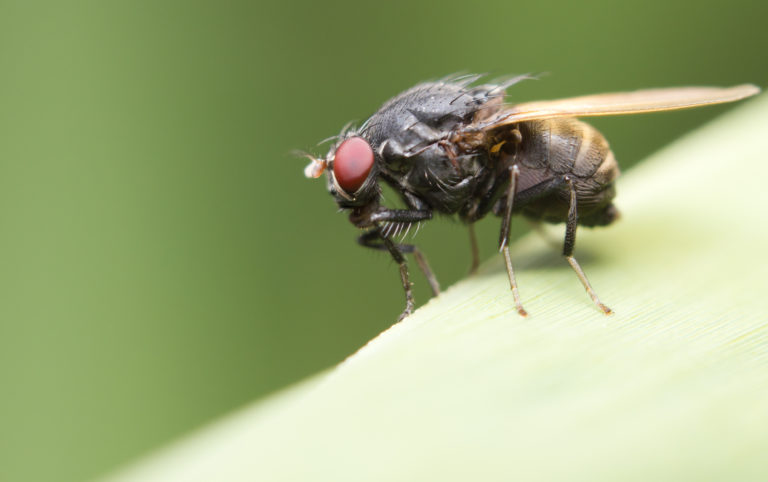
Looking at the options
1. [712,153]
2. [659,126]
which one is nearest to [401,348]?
[712,153]

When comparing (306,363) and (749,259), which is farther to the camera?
(306,363)

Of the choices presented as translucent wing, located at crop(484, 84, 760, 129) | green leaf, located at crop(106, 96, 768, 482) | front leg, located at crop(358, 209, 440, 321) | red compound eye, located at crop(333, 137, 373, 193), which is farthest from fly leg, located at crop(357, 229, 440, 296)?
green leaf, located at crop(106, 96, 768, 482)

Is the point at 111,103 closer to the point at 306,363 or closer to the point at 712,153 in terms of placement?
the point at 306,363

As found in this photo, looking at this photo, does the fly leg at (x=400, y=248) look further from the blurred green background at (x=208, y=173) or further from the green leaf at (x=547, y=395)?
the green leaf at (x=547, y=395)

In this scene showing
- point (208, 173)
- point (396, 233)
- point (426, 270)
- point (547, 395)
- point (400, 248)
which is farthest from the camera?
point (208, 173)

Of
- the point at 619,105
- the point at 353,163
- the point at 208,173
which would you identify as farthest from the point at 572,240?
the point at 208,173

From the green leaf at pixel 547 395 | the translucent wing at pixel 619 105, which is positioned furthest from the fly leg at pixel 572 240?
the translucent wing at pixel 619 105

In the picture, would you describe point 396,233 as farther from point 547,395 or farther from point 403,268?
point 547,395
